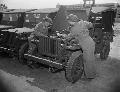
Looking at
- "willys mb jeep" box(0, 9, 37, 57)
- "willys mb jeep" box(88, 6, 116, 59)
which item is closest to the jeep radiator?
"willys mb jeep" box(0, 9, 37, 57)

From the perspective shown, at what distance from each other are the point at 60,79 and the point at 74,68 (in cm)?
72

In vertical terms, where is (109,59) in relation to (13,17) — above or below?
below

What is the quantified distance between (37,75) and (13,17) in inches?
139

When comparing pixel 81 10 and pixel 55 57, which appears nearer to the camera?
pixel 55 57

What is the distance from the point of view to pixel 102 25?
6562 millimetres

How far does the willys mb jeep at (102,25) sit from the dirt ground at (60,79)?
753mm

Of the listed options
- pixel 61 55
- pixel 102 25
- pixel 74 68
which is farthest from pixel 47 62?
pixel 102 25

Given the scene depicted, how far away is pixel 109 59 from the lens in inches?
287

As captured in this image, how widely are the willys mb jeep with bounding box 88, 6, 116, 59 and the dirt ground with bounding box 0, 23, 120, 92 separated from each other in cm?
75

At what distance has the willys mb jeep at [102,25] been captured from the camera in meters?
6.31

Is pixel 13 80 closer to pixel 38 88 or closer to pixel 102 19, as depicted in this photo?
pixel 38 88

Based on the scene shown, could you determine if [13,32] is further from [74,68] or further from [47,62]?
[74,68]

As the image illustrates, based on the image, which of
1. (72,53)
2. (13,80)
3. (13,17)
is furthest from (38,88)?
(13,17)

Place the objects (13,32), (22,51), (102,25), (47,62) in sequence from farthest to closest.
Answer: (102,25) < (13,32) < (22,51) < (47,62)
